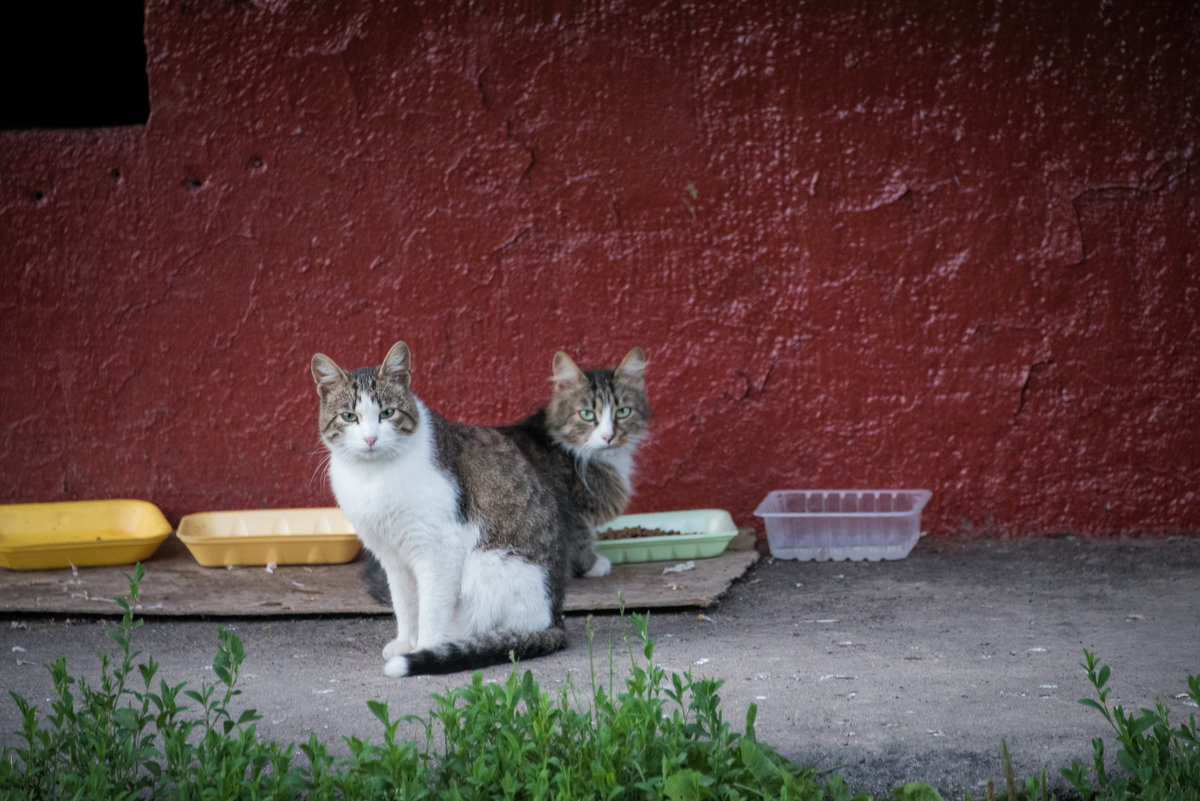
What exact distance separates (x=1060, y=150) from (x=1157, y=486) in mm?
1459

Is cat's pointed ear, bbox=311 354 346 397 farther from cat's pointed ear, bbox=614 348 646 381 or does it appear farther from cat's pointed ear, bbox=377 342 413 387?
cat's pointed ear, bbox=614 348 646 381

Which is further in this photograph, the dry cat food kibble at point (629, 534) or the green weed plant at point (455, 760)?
the dry cat food kibble at point (629, 534)

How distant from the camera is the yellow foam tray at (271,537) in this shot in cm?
438

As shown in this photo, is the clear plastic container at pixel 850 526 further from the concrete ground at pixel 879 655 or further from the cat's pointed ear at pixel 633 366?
the cat's pointed ear at pixel 633 366

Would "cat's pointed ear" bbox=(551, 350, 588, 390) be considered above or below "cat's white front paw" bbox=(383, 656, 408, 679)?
above

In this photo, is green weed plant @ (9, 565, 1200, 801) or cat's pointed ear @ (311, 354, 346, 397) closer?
green weed plant @ (9, 565, 1200, 801)

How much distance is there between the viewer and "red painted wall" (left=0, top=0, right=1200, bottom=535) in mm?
4559

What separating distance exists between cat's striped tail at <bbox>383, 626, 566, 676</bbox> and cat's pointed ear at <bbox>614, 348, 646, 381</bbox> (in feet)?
4.27

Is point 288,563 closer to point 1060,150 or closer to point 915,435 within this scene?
Result: point 915,435

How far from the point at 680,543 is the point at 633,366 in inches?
30.0

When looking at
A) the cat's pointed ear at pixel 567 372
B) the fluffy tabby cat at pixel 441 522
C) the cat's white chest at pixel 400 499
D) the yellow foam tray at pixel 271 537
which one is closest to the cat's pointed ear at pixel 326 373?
the fluffy tabby cat at pixel 441 522

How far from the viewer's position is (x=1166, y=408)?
A: 4570 millimetres

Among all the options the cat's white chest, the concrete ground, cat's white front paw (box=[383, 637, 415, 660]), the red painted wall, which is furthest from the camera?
the red painted wall

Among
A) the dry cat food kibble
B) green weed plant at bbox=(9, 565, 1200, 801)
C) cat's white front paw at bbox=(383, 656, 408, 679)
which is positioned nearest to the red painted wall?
the dry cat food kibble
